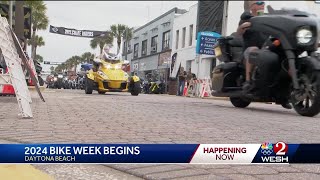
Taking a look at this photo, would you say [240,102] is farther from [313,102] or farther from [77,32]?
[77,32]

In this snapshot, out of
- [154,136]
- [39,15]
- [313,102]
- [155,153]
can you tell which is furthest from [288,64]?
[155,153]

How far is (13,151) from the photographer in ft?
6.46

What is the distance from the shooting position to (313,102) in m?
6.05

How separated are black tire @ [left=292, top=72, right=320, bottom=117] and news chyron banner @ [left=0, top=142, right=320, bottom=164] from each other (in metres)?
4.02

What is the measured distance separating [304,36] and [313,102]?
3.13ft

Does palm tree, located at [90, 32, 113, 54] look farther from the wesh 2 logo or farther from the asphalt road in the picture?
the wesh 2 logo

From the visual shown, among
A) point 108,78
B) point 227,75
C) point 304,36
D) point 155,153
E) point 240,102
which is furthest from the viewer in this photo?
point 108,78

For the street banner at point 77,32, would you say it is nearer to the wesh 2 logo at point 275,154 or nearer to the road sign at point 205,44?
the wesh 2 logo at point 275,154

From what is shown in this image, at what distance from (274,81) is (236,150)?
15.4ft

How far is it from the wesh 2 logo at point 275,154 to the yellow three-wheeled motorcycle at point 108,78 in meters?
12.3

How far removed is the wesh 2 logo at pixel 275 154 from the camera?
80.9 inches

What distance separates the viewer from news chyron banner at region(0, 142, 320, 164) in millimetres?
1979

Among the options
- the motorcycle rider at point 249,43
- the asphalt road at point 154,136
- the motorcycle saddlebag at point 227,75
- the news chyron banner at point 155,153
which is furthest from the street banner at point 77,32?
the motorcycle saddlebag at point 227,75

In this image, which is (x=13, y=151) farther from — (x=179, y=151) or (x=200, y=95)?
(x=200, y=95)
